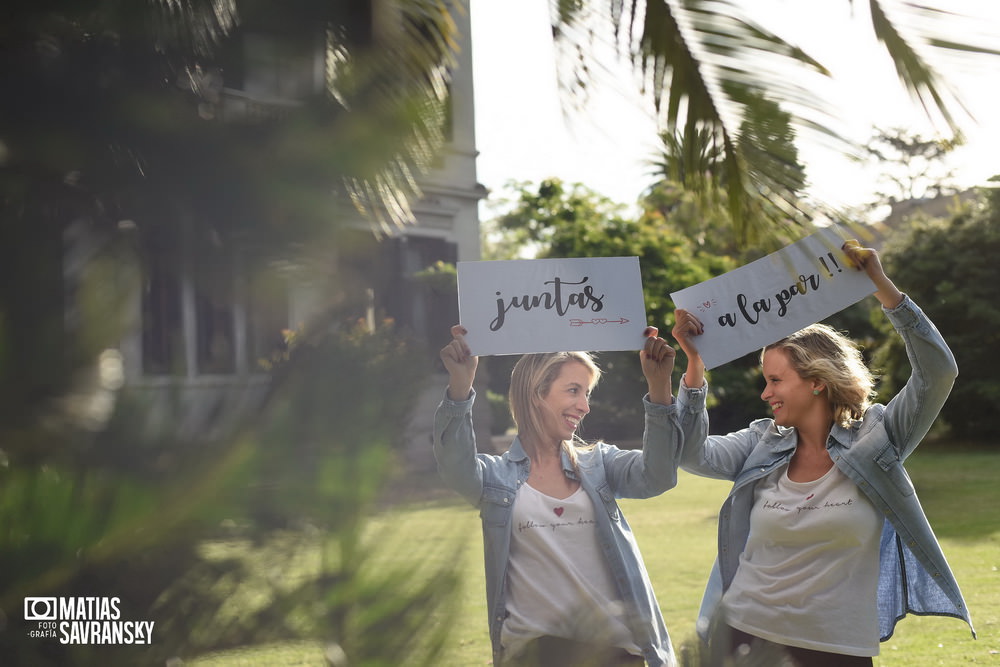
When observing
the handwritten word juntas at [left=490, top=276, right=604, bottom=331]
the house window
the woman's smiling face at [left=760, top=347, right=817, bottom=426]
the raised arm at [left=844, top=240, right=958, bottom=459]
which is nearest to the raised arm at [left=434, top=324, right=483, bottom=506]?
the handwritten word juntas at [left=490, top=276, right=604, bottom=331]

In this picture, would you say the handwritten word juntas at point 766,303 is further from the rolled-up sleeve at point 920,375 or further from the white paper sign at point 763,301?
the rolled-up sleeve at point 920,375

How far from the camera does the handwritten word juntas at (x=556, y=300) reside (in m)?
2.45

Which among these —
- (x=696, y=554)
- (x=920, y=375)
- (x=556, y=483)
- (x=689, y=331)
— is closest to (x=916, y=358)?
(x=920, y=375)

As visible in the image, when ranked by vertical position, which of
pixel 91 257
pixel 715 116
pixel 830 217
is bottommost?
pixel 91 257

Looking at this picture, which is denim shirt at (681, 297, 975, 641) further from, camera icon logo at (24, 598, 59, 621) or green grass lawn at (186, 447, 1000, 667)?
camera icon logo at (24, 598, 59, 621)

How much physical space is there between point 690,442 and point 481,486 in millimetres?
656

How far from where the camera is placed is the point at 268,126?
60 centimetres

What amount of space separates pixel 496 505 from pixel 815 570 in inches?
→ 34.6

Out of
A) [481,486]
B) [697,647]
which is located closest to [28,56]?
[697,647]

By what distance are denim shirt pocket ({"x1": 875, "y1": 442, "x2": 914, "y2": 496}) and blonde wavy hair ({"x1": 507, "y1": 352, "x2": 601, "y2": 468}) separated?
2.69 feet

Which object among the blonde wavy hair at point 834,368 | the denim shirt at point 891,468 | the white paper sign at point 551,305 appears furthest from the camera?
the blonde wavy hair at point 834,368

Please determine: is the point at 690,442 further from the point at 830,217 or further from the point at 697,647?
the point at 697,647

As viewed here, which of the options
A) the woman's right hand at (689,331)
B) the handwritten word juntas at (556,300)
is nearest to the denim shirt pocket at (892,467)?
the woman's right hand at (689,331)

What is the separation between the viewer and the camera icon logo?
514mm
